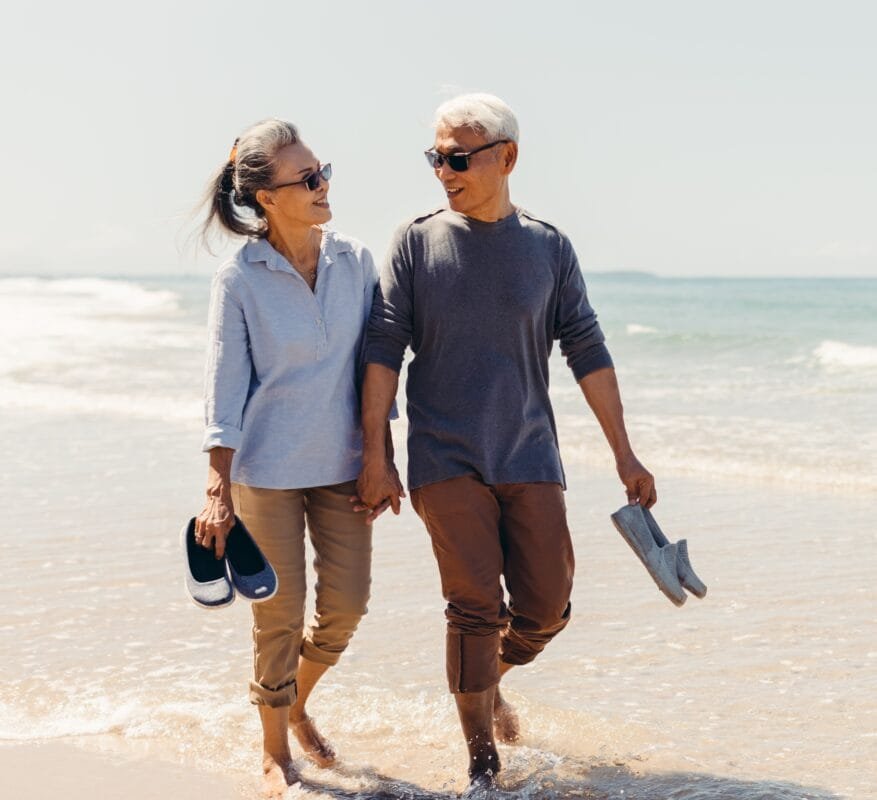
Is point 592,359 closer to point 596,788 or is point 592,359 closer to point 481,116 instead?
point 481,116

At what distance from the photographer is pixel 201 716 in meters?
4.56

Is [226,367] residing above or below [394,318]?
below

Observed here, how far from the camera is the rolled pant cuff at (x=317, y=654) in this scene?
409cm

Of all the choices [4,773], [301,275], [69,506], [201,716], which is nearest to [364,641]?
[201,716]

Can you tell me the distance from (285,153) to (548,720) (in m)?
2.17

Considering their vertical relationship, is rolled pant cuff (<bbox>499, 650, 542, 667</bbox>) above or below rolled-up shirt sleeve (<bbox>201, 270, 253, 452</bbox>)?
below

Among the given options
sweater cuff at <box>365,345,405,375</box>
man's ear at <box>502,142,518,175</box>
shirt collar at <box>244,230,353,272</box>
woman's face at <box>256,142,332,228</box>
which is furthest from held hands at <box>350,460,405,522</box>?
man's ear at <box>502,142,518,175</box>

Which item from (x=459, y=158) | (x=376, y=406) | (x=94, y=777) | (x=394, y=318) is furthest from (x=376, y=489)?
(x=94, y=777)

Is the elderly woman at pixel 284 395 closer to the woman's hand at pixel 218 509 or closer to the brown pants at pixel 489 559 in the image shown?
the woman's hand at pixel 218 509

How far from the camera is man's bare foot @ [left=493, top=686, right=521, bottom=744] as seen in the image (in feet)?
14.1

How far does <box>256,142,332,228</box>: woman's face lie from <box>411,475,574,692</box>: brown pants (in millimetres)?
883

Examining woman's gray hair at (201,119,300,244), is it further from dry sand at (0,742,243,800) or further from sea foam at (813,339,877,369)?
sea foam at (813,339,877,369)

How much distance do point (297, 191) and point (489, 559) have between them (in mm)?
1230

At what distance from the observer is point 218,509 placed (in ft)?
12.1
